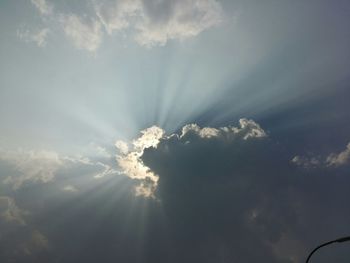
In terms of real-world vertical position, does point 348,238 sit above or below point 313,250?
below

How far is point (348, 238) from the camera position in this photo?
21.9m

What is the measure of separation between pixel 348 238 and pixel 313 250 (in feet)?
20.6

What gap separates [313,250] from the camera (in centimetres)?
2759

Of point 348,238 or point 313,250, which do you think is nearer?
point 348,238
